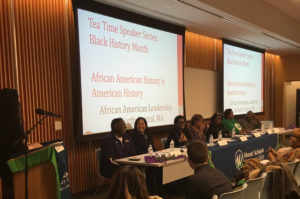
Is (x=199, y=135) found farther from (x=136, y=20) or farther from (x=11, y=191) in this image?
(x=11, y=191)

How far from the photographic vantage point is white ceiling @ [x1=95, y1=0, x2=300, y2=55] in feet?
16.8

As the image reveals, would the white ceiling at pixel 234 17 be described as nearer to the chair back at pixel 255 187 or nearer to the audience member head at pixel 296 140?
the audience member head at pixel 296 140

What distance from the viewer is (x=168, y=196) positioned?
4312mm

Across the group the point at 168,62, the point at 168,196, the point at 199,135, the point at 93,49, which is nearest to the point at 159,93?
the point at 168,62

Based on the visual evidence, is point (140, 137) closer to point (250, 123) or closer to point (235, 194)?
point (235, 194)

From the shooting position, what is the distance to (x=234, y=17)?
5.87 m

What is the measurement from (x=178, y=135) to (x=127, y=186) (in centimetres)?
345

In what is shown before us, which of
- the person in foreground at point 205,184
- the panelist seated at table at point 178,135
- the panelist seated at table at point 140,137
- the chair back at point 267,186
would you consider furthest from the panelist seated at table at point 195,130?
the person in foreground at point 205,184

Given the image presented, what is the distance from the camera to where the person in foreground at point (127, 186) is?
1.58m

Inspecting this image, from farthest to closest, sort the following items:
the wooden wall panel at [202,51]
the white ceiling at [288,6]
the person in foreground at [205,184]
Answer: the wooden wall panel at [202,51] → the white ceiling at [288,6] → the person in foreground at [205,184]

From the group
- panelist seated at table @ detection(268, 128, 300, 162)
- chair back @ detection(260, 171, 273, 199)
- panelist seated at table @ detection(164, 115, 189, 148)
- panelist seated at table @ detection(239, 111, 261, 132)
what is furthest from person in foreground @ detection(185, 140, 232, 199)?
panelist seated at table @ detection(239, 111, 261, 132)

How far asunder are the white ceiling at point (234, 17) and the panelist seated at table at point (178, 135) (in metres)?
2.07

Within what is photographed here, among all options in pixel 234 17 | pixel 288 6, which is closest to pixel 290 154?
pixel 234 17

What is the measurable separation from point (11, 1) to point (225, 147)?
3692 mm
